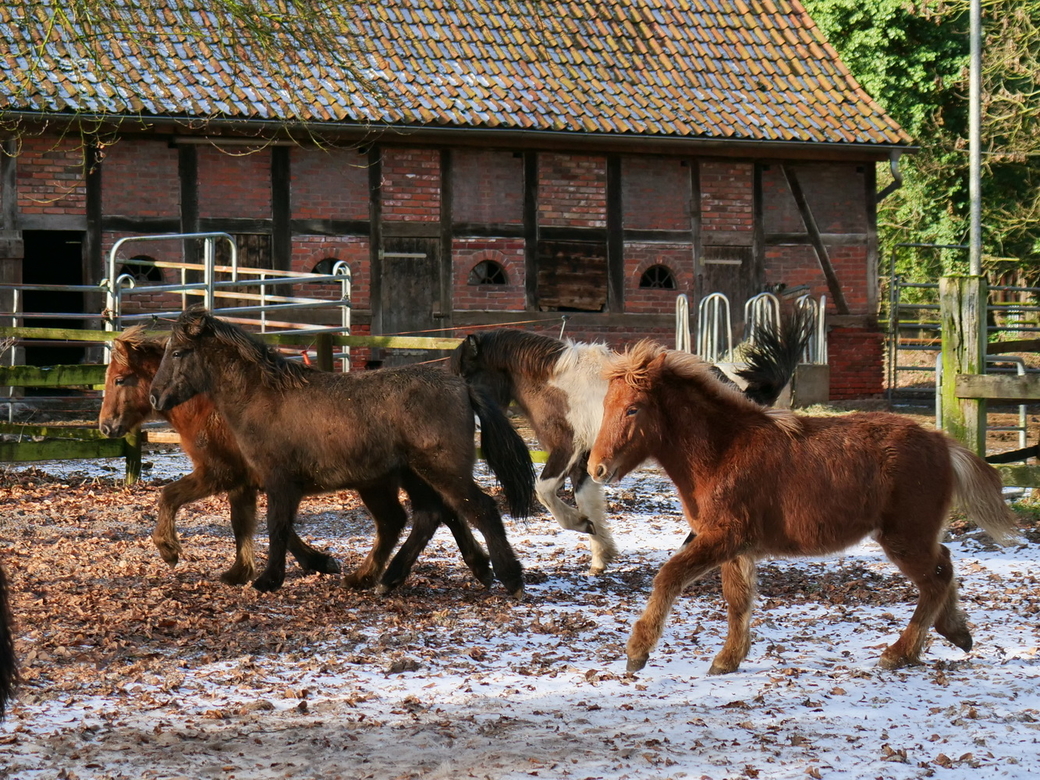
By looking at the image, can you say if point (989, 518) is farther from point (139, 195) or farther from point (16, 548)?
point (139, 195)

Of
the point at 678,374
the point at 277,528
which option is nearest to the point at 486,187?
the point at 277,528

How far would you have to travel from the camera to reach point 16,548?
338 inches

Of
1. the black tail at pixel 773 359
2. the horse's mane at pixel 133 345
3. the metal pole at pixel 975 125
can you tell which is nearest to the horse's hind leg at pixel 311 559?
the horse's mane at pixel 133 345

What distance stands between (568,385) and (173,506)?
9.29 ft

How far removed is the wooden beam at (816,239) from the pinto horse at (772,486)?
14.7 metres

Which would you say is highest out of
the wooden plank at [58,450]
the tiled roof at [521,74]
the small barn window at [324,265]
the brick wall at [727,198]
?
the tiled roof at [521,74]

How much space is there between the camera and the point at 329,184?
59.3 feet

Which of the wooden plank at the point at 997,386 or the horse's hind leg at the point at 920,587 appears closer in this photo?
the horse's hind leg at the point at 920,587

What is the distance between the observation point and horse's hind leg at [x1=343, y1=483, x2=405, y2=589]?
754 centimetres

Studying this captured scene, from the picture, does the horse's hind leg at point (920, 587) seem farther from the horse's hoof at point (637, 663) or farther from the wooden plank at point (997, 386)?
the wooden plank at point (997, 386)

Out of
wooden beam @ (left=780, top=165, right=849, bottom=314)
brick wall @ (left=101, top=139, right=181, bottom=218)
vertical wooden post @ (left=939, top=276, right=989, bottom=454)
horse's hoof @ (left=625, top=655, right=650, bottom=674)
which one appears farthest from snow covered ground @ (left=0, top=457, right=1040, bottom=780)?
wooden beam @ (left=780, top=165, right=849, bottom=314)

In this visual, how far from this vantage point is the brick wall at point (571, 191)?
19.1 meters

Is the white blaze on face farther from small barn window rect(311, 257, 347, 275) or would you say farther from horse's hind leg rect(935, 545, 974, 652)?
small barn window rect(311, 257, 347, 275)

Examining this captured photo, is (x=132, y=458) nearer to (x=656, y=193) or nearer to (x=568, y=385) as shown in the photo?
(x=568, y=385)
